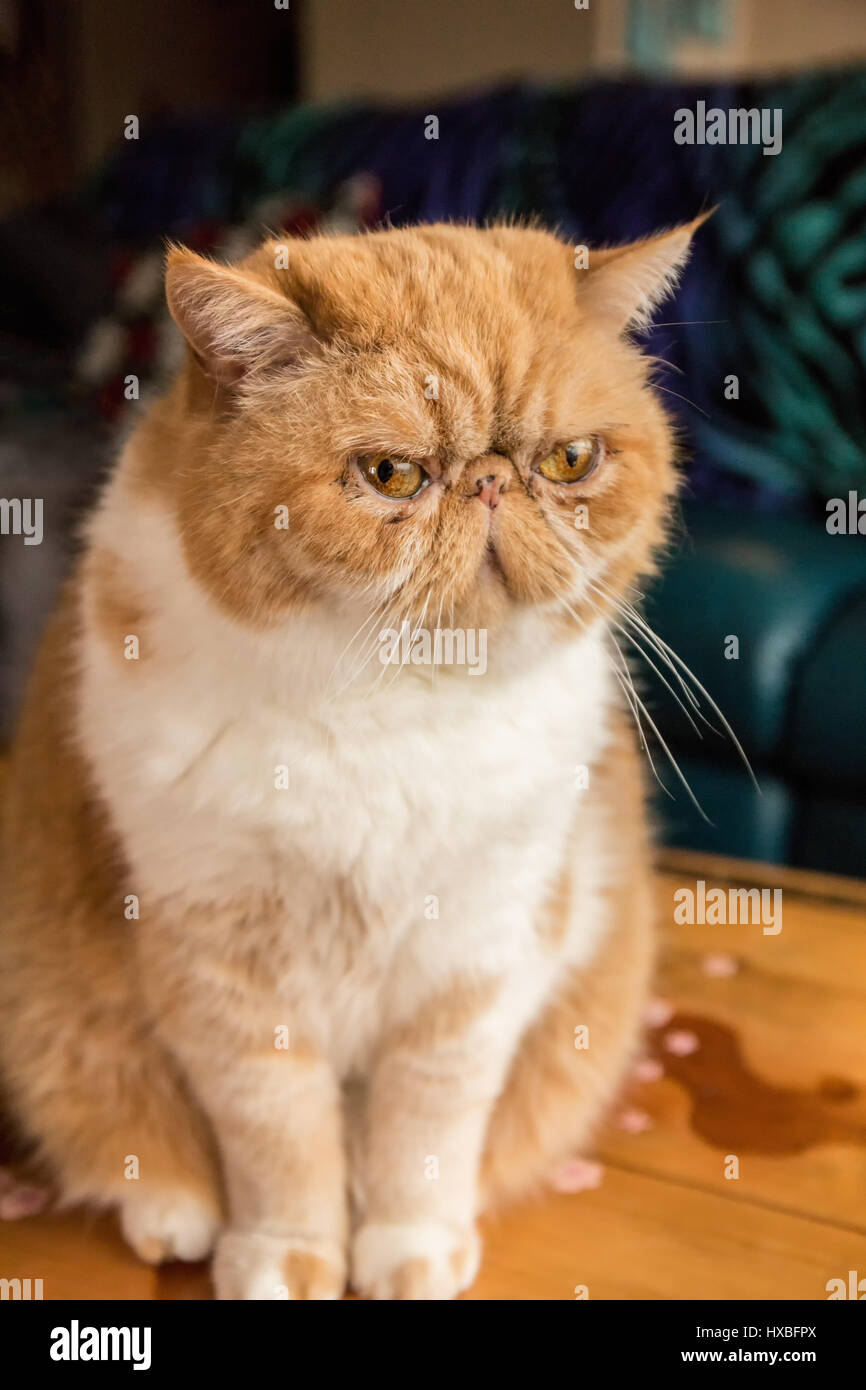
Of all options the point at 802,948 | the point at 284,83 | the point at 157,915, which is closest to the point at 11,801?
the point at 157,915

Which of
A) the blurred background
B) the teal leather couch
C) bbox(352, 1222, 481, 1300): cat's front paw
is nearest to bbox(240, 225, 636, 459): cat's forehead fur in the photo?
the blurred background

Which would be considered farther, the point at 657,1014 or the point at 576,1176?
the point at 657,1014

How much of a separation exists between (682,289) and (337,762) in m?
1.57

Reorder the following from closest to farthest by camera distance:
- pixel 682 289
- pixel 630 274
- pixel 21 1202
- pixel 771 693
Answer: pixel 630 274 < pixel 21 1202 < pixel 771 693 < pixel 682 289

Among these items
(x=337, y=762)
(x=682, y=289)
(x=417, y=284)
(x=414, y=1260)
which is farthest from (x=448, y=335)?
(x=682, y=289)

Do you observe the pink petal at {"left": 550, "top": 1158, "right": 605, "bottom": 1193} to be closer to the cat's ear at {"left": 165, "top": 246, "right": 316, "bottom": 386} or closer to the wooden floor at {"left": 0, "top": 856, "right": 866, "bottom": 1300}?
the wooden floor at {"left": 0, "top": 856, "right": 866, "bottom": 1300}

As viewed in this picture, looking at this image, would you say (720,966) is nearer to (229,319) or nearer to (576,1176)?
(576,1176)

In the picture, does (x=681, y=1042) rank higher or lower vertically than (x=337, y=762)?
lower

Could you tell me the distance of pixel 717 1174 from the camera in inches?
39.6

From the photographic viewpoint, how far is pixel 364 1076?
41.0 inches

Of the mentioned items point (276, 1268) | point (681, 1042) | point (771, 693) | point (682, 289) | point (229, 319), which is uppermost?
point (682, 289)

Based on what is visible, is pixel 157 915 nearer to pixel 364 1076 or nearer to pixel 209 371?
pixel 364 1076

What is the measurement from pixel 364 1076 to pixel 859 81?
78.7 inches

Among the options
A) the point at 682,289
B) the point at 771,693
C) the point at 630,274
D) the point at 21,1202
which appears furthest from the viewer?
the point at 682,289
